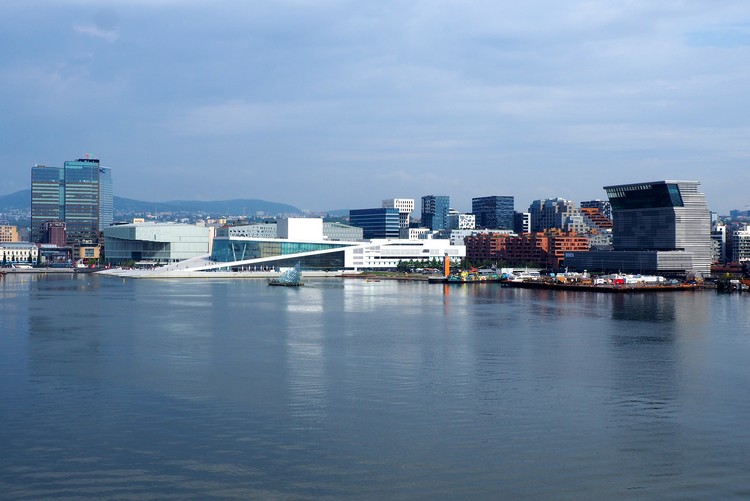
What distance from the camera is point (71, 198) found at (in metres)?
51.2

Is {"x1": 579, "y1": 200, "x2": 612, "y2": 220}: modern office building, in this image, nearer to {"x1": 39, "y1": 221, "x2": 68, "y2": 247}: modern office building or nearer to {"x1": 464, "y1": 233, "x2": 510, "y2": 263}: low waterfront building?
{"x1": 464, "y1": 233, "x2": 510, "y2": 263}: low waterfront building

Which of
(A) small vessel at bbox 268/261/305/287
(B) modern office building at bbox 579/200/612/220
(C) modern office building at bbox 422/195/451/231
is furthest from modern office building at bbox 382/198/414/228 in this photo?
(A) small vessel at bbox 268/261/305/287

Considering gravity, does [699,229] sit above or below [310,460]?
above

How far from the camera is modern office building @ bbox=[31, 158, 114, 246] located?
50406 mm

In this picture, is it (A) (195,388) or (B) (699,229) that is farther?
(B) (699,229)

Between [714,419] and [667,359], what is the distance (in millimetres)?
2768

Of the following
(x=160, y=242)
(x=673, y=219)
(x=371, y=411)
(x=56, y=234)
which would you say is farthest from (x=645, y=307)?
(x=56, y=234)

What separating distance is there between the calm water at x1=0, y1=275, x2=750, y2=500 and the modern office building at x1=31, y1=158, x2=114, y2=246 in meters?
40.7

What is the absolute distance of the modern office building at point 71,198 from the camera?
50.4 metres

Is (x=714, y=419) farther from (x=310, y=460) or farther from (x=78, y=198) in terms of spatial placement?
(x=78, y=198)

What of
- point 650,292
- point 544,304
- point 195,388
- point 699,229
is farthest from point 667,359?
point 699,229

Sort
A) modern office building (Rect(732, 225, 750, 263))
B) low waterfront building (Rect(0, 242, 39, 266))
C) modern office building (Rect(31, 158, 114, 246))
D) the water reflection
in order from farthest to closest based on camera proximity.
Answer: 1. modern office building (Rect(31, 158, 114, 246))
2. low waterfront building (Rect(0, 242, 39, 266))
3. modern office building (Rect(732, 225, 750, 263))
4. the water reflection

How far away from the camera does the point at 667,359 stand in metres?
8.41

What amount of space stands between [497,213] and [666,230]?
101 ft
